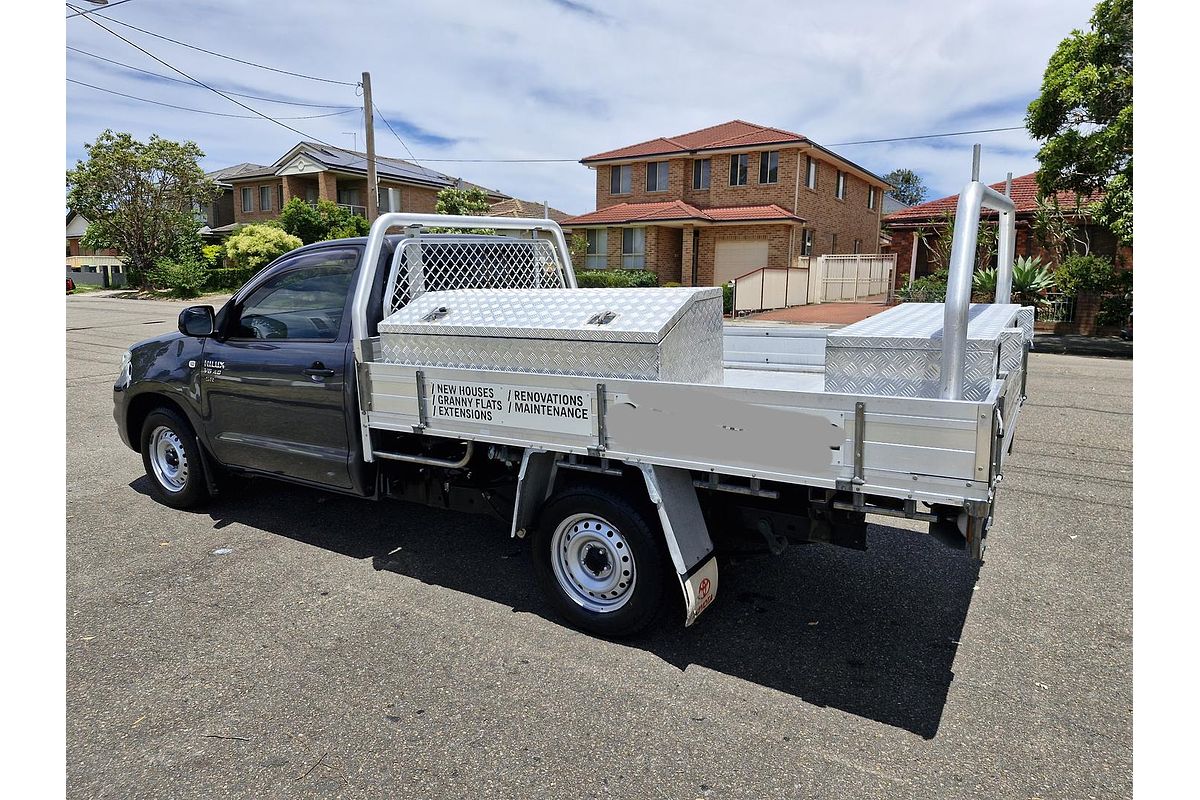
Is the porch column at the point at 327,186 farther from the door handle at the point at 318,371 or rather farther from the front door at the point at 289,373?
the door handle at the point at 318,371

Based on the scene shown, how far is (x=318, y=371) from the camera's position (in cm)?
469

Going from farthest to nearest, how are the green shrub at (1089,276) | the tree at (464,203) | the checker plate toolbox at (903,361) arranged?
the tree at (464,203) < the green shrub at (1089,276) < the checker plate toolbox at (903,361)

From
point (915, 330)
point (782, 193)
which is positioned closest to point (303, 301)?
point (915, 330)

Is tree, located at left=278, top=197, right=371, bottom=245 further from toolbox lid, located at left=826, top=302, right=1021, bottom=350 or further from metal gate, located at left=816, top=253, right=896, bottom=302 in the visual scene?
toolbox lid, located at left=826, top=302, right=1021, bottom=350

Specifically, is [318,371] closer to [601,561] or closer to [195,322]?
[195,322]

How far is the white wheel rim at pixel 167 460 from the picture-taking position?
5836 mm

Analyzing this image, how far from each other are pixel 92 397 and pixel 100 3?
672 cm

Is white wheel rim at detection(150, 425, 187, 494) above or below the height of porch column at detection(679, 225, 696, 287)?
below

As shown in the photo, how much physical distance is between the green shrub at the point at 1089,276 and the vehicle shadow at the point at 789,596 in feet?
56.1

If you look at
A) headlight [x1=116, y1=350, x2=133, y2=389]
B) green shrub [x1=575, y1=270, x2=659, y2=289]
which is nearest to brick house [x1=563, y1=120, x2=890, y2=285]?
green shrub [x1=575, y1=270, x2=659, y2=289]

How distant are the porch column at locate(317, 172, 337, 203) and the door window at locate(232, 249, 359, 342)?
134 feet

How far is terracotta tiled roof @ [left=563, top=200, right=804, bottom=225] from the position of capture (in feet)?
95.2

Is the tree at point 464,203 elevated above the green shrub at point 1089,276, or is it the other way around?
the tree at point 464,203

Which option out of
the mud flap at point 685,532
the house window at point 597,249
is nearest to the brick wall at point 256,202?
the house window at point 597,249
